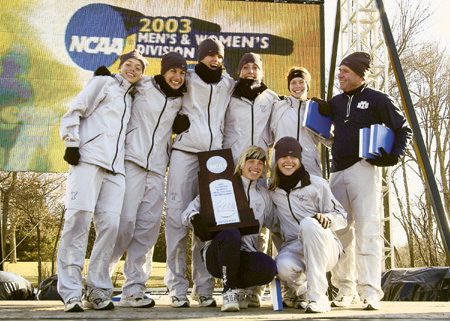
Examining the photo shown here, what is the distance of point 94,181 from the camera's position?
10.1 ft

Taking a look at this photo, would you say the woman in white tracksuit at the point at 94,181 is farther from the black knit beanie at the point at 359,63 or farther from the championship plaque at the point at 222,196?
the black knit beanie at the point at 359,63

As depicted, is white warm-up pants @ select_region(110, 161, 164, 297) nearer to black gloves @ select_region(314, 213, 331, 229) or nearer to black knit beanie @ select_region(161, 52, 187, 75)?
black knit beanie @ select_region(161, 52, 187, 75)

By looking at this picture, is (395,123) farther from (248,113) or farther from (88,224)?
(88,224)

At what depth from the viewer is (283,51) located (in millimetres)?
8516

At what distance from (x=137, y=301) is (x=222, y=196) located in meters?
0.77

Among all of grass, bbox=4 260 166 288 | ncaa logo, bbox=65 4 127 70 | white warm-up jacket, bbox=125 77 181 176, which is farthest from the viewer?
grass, bbox=4 260 166 288

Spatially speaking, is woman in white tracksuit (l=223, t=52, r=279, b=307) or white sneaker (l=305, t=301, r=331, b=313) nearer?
white sneaker (l=305, t=301, r=331, b=313)

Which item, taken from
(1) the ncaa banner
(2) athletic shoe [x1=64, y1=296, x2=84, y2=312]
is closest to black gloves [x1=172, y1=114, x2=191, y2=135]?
(2) athletic shoe [x1=64, y1=296, x2=84, y2=312]

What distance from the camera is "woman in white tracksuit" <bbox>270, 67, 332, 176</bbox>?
3.60m

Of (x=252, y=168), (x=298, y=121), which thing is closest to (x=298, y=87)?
(x=298, y=121)

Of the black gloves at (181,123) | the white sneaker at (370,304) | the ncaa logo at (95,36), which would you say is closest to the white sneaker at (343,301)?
the white sneaker at (370,304)

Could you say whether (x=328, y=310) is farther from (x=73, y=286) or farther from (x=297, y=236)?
(x=73, y=286)

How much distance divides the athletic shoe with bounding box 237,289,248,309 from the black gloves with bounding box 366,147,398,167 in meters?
1.04

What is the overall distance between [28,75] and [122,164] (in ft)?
18.1
